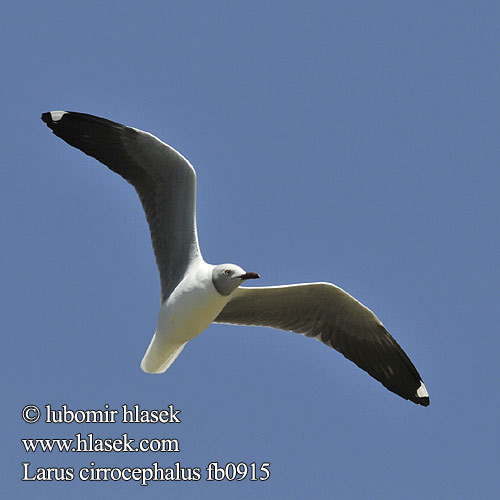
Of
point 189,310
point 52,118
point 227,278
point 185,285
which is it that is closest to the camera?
point 227,278

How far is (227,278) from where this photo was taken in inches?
428

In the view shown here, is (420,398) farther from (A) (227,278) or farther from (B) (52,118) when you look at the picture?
(B) (52,118)

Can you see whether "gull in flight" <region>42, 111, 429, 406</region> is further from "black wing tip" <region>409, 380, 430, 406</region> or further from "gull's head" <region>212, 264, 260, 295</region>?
"black wing tip" <region>409, 380, 430, 406</region>

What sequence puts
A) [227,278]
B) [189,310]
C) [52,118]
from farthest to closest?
[52,118] → [189,310] → [227,278]

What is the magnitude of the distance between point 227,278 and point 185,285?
512 millimetres

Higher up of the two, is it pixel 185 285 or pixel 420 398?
pixel 185 285

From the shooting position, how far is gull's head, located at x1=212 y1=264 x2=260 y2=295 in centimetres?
1083

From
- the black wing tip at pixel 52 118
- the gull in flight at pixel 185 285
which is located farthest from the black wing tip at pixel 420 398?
the black wing tip at pixel 52 118

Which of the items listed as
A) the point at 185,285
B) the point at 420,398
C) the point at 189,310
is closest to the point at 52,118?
the point at 185,285

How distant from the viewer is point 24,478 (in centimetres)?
1192

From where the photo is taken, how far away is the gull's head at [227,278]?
10.8 metres

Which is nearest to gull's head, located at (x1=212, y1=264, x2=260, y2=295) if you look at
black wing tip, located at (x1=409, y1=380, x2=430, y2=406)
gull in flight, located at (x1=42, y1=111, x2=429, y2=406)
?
gull in flight, located at (x1=42, y1=111, x2=429, y2=406)

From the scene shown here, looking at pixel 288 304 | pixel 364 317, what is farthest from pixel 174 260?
pixel 364 317

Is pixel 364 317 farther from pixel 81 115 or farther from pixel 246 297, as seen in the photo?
pixel 81 115
